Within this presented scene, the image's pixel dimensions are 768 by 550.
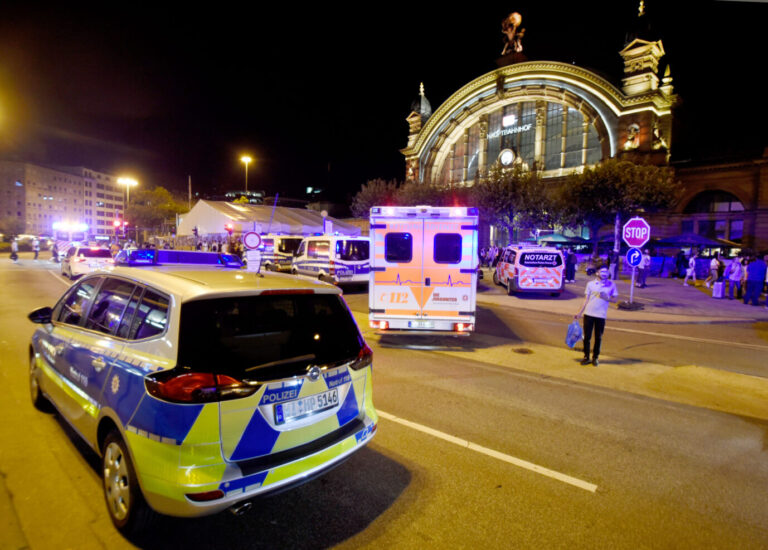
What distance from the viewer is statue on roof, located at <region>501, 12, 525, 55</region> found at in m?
46.4

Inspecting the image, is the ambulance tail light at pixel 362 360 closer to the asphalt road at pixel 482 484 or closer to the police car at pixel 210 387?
the police car at pixel 210 387

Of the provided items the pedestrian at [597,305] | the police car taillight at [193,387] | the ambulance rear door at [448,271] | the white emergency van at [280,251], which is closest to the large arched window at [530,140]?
the white emergency van at [280,251]

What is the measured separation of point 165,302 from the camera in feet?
9.23

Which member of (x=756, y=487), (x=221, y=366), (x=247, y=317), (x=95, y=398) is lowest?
(x=756, y=487)

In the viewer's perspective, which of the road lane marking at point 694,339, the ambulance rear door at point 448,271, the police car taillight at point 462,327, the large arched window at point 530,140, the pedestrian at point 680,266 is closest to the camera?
the ambulance rear door at point 448,271

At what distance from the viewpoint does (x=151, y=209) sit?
68438 mm

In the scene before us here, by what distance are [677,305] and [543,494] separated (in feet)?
49.7

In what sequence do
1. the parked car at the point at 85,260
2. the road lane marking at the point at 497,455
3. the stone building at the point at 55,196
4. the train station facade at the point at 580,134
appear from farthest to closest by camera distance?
the stone building at the point at 55,196 < the train station facade at the point at 580,134 < the parked car at the point at 85,260 < the road lane marking at the point at 497,455

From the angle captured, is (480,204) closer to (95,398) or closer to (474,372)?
(474,372)

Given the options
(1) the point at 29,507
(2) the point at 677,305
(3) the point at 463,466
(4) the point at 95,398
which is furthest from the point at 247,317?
(2) the point at 677,305

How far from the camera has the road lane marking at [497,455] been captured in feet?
11.9

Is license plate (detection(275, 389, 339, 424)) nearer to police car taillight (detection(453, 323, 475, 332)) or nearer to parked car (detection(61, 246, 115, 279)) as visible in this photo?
police car taillight (detection(453, 323, 475, 332))

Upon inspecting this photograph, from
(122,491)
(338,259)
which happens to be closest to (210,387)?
(122,491)

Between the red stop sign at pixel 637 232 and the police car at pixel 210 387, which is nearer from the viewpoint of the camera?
the police car at pixel 210 387
